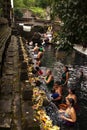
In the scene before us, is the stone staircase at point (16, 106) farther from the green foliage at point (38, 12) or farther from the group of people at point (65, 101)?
the green foliage at point (38, 12)

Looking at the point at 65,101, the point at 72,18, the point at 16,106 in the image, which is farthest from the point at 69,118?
the point at 16,106

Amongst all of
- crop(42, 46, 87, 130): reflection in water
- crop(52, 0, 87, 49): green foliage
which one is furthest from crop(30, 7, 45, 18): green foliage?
crop(52, 0, 87, 49): green foliage

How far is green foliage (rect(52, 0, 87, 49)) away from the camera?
10.3m

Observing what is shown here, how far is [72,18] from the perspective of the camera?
10.9 meters

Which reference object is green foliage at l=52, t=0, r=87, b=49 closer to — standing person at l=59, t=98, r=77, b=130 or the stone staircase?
standing person at l=59, t=98, r=77, b=130

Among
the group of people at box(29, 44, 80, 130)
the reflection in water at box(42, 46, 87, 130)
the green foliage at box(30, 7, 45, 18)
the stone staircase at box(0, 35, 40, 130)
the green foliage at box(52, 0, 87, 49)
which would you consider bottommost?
the green foliage at box(30, 7, 45, 18)

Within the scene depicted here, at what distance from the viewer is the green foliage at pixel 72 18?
10.3m

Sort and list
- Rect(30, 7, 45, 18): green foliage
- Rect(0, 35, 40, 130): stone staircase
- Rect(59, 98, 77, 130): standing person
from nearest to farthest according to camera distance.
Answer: Rect(0, 35, 40, 130): stone staircase, Rect(59, 98, 77, 130): standing person, Rect(30, 7, 45, 18): green foliage

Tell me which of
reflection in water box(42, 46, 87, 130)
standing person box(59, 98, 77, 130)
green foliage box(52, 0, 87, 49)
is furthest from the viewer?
reflection in water box(42, 46, 87, 130)

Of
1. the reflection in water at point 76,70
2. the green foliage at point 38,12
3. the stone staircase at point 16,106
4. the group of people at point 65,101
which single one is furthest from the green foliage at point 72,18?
the green foliage at point 38,12

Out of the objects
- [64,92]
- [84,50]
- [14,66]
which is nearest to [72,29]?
[14,66]

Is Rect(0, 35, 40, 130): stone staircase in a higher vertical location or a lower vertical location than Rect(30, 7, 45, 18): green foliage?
higher

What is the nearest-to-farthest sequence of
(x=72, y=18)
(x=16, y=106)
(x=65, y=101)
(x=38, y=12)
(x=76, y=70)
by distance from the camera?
(x=16, y=106) < (x=72, y=18) < (x=65, y=101) < (x=76, y=70) < (x=38, y=12)

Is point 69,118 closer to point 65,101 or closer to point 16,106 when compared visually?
point 65,101
